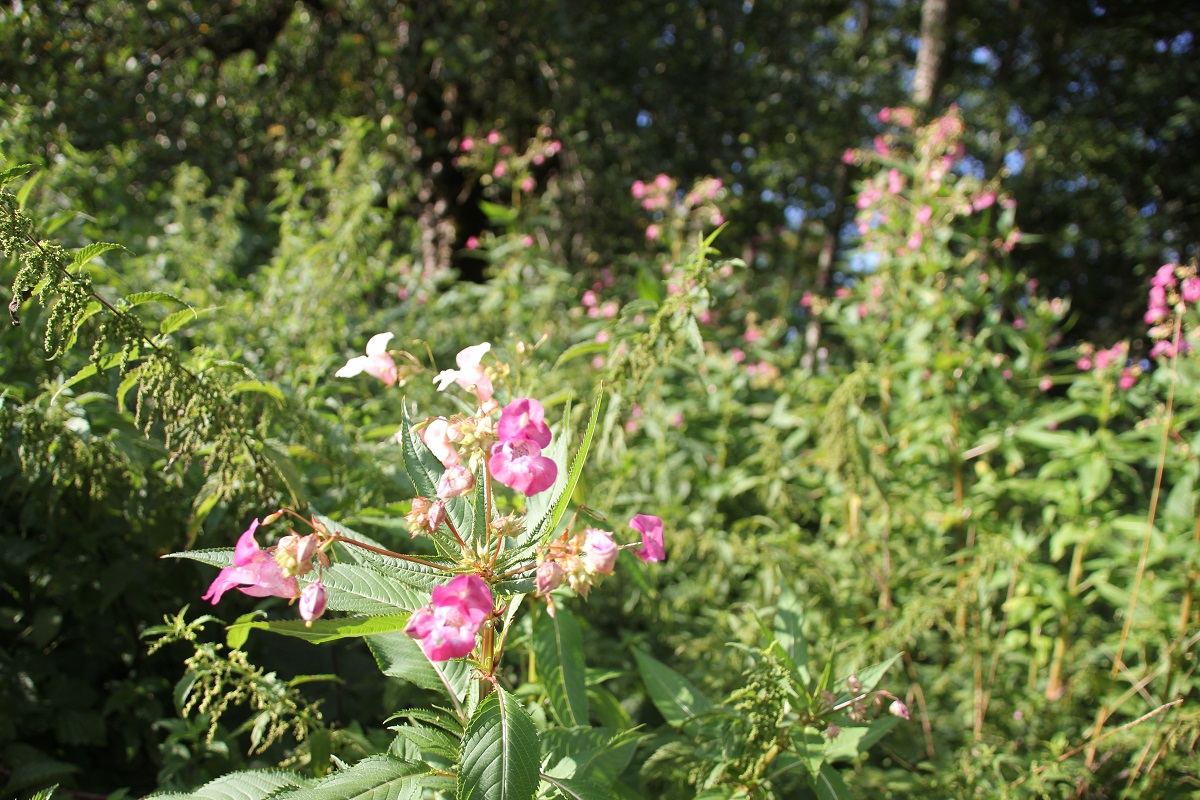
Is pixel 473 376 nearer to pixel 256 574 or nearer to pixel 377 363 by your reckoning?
pixel 377 363

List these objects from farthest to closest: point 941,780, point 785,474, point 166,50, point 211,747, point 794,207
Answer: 1. point 794,207
2. point 166,50
3. point 785,474
4. point 941,780
5. point 211,747

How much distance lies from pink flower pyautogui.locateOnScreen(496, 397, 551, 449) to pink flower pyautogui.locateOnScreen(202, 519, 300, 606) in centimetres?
30

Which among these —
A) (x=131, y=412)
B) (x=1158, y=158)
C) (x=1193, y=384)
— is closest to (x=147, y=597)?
(x=131, y=412)

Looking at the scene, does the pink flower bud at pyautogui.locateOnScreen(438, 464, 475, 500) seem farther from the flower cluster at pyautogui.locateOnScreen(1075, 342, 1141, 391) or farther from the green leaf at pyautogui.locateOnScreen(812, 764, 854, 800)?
the flower cluster at pyautogui.locateOnScreen(1075, 342, 1141, 391)

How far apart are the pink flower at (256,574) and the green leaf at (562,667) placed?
47cm

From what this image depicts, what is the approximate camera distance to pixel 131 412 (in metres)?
1.60

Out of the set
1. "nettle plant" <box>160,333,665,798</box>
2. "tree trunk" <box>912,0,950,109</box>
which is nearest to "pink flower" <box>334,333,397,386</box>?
"nettle plant" <box>160,333,665,798</box>

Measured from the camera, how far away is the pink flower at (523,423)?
3.00ft

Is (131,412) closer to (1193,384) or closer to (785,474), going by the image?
(785,474)

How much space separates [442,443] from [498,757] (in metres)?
0.38

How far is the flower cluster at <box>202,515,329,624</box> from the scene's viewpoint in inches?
33.8

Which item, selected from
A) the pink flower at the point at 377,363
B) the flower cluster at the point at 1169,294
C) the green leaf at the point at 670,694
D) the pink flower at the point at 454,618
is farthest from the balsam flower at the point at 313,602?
the flower cluster at the point at 1169,294

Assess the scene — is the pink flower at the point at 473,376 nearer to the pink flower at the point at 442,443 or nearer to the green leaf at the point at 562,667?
the pink flower at the point at 442,443

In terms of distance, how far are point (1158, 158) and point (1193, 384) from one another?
8.15 metres
